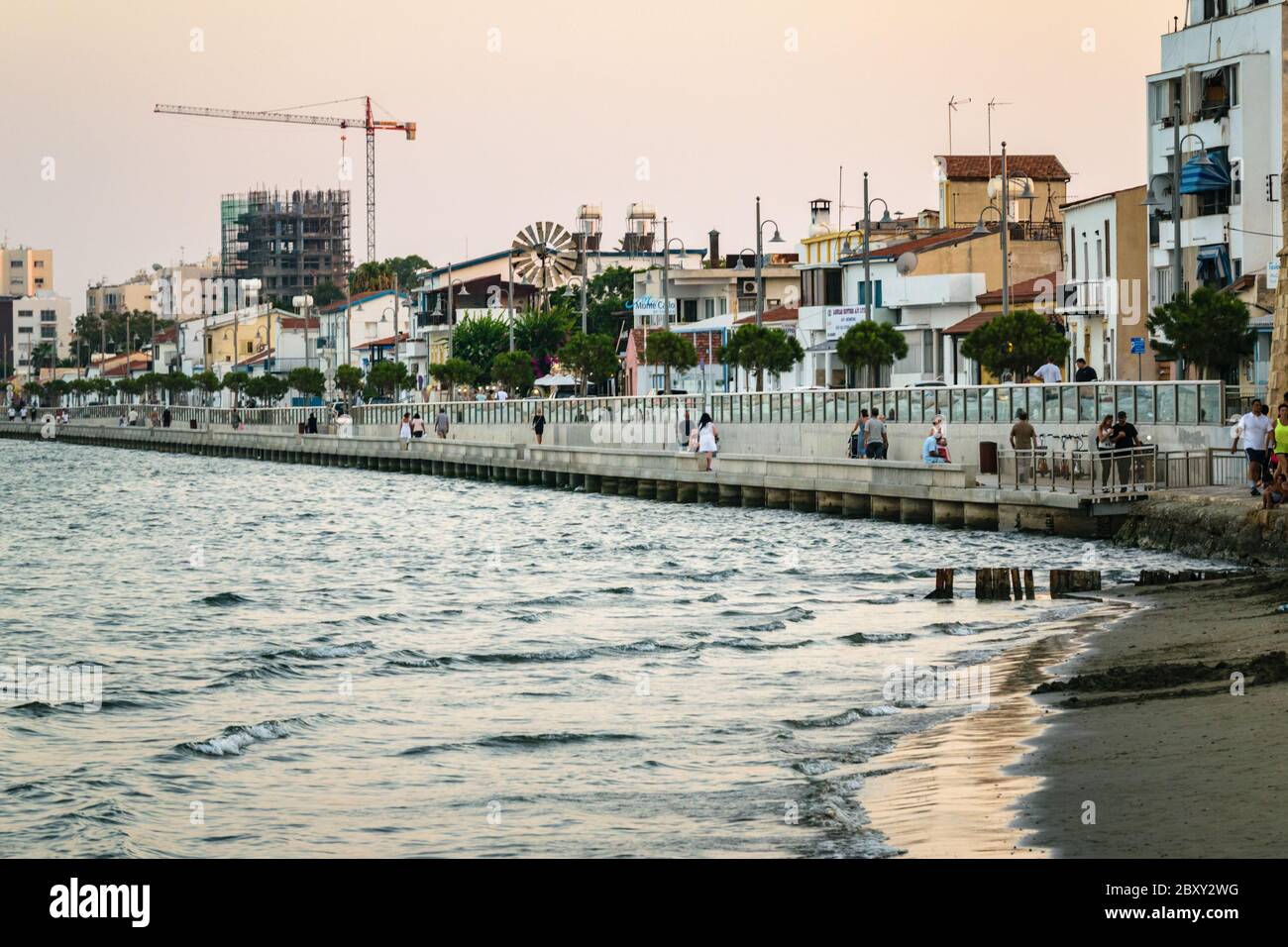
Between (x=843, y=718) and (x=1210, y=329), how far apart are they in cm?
3037

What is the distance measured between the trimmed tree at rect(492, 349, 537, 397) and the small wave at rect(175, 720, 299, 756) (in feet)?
315

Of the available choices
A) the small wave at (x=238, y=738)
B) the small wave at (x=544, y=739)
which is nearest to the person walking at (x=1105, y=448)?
the small wave at (x=544, y=739)

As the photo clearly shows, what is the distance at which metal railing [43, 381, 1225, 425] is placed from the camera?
45.8 meters

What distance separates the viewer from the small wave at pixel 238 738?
1839 cm

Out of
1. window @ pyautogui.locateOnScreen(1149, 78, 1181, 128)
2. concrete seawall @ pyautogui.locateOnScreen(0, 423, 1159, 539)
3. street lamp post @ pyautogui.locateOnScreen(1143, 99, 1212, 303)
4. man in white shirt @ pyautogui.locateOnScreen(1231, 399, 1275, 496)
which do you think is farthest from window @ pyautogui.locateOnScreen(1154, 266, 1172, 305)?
man in white shirt @ pyautogui.locateOnScreen(1231, 399, 1275, 496)

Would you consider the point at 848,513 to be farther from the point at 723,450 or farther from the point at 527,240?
the point at 527,240

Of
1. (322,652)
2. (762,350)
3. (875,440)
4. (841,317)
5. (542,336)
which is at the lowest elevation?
(322,652)

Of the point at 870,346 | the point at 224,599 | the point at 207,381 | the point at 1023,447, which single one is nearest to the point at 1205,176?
the point at 870,346

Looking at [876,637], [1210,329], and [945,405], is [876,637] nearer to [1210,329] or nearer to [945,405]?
[1210,329]

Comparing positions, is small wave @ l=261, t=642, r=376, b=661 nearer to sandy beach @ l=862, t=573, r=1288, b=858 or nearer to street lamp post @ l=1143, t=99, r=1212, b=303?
sandy beach @ l=862, t=573, r=1288, b=858

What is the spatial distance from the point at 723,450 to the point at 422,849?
198 ft

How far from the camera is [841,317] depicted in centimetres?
9112
